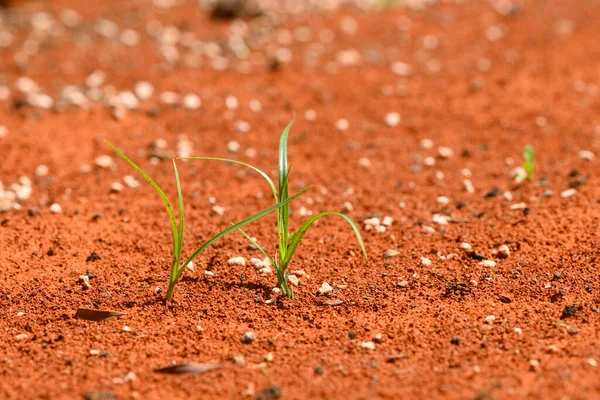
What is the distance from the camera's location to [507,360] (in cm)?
220

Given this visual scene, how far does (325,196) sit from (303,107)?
1.26 m

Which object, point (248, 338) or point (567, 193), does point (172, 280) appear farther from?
point (567, 193)

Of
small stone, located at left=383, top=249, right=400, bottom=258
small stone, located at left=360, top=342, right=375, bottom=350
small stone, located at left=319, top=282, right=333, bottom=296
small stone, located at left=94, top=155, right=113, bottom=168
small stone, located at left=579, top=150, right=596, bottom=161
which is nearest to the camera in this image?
small stone, located at left=360, top=342, right=375, bottom=350

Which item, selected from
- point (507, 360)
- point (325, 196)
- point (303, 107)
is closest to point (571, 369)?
point (507, 360)

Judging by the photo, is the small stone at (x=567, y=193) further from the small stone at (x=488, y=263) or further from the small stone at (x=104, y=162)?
the small stone at (x=104, y=162)

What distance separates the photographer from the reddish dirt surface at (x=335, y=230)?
2225mm

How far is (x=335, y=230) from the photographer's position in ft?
10.5

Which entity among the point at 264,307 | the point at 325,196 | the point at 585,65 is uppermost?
the point at 585,65

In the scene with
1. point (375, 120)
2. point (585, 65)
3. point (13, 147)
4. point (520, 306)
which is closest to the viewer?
point (520, 306)

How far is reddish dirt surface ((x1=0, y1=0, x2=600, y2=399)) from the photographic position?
87.6 inches

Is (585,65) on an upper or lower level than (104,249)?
upper

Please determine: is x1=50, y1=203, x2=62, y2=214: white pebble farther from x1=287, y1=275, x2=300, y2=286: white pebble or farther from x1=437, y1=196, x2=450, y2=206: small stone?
x1=437, y1=196, x2=450, y2=206: small stone

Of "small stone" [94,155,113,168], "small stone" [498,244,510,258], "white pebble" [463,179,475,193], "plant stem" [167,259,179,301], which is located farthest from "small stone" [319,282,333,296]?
"small stone" [94,155,113,168]

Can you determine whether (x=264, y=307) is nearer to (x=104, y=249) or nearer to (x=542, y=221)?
(x=104, y=249)
